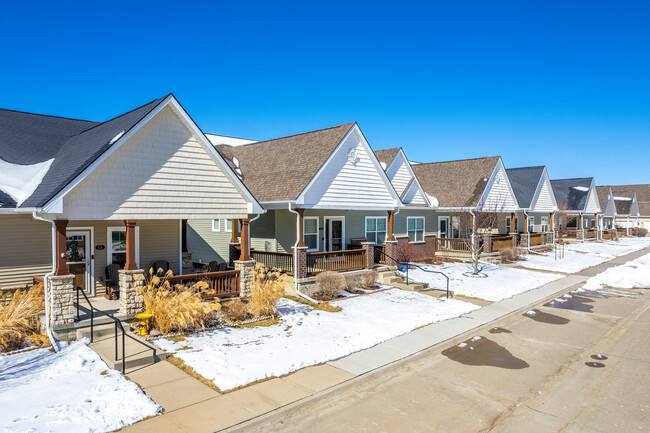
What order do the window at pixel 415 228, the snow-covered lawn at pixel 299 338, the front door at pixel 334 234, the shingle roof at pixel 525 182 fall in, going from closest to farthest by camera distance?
the snow-covered lawn at pixel 299 338 < the front door at pixel 334 234 < the window at pixel 415 228 < the shingle roof at pixel 525 182

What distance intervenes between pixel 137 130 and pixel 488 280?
17.5 meters

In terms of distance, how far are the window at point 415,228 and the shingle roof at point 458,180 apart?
7.60ft

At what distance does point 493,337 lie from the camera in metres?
12.2

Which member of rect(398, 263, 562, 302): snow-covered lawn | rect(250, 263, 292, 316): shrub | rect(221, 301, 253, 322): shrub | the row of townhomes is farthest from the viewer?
rect(398, 263, 562, 302): snow-covered lawn

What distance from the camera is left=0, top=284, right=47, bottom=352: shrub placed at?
9938mm

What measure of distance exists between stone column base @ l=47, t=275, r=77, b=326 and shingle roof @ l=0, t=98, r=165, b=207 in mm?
1969

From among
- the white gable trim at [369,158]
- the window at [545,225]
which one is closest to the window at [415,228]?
the white gable trim at [369,158]

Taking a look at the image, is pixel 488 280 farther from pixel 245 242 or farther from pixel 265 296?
pixel 245 242

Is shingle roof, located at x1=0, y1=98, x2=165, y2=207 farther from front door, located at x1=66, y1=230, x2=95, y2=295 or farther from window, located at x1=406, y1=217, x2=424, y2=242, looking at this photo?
window, located at x1=406, y1=217, x2=424, y2=242

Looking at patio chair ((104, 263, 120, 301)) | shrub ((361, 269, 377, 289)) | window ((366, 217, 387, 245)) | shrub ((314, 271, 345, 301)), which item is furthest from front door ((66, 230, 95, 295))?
window ((366, 217, 387, 245))

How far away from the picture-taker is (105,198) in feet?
37.7

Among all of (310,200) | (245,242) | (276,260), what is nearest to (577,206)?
(310,200)

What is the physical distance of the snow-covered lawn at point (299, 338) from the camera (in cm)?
911

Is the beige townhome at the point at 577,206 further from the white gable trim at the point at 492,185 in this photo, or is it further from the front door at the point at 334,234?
the front door at the point at 334,234
